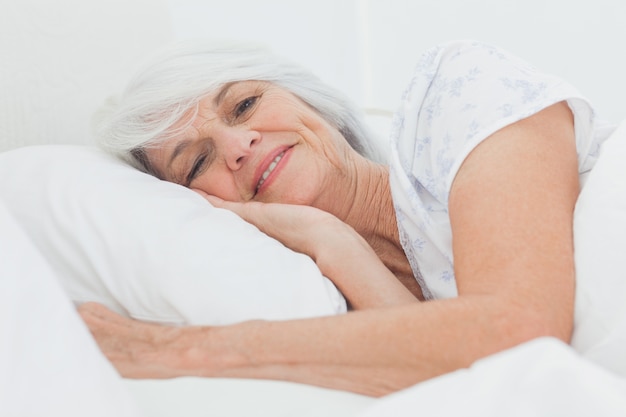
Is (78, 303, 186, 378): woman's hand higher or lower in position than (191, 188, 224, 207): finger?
higher

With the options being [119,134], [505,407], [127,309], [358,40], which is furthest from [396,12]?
[505,407]

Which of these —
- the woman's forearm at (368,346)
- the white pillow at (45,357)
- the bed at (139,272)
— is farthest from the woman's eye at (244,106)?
the white pillow at (45,357)

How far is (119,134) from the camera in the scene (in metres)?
1.51

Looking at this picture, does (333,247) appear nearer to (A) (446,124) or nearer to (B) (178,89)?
(A) (446,124)

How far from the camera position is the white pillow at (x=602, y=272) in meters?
0.88

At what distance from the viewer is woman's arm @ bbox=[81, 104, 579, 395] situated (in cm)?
85

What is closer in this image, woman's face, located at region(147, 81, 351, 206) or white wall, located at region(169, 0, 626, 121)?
woman's face, located at region(147, 81, 351, 206)

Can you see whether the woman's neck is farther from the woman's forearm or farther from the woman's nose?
the woman's forearm

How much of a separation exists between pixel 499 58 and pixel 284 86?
50cm

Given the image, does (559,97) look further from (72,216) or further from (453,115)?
(72,216)

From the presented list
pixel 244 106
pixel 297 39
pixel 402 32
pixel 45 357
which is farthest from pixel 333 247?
pixel 402 32

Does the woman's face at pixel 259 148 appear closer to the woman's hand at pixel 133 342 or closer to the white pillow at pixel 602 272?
the woman's hand at pixel 133 342

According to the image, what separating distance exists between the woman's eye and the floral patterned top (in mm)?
320

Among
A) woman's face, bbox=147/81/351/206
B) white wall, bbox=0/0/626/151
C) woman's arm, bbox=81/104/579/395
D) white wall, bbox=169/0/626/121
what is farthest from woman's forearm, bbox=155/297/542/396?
white wall, bbox=169/0/626/121
